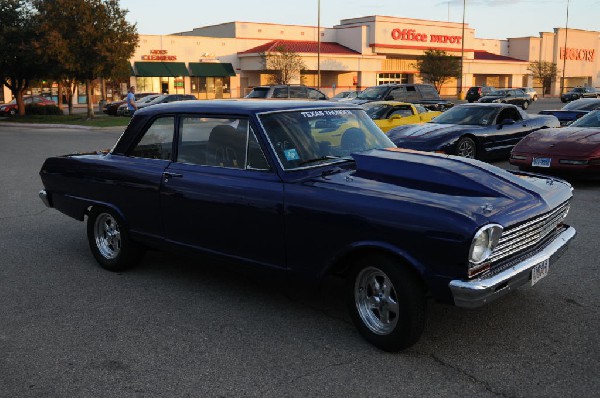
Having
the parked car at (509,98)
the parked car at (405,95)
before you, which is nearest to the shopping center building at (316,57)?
the parked car at (509,98)

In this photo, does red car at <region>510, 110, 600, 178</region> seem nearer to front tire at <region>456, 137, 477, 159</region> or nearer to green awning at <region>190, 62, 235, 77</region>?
front tire at <region>456, 137, 477, 159</region>

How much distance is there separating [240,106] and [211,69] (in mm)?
52454

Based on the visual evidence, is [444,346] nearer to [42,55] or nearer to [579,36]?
[42,55]

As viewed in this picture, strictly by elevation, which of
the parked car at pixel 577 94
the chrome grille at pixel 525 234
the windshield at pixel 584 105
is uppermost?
the parked car at pixel 577 94

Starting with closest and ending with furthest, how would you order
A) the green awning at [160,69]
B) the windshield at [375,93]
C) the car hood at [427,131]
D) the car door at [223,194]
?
the car door at [223,194], the car hood at [427,131], the windshield at [375,93], the green awning at [160,69]

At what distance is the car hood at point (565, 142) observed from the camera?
33.4 ft

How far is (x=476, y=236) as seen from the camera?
11.8ft

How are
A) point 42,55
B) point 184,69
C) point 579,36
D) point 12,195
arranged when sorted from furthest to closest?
point 579,36
point 184,69
point 42,55
point 12,195

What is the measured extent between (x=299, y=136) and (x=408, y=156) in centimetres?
88

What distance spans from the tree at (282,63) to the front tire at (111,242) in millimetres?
48017

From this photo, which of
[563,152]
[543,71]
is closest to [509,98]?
[563,152]

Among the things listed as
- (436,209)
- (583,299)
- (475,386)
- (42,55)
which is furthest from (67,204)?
(42,55)

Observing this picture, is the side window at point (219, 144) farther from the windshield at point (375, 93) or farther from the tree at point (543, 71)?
the tree at point (543, 71)

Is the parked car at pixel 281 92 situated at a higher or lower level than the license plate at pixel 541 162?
higher
